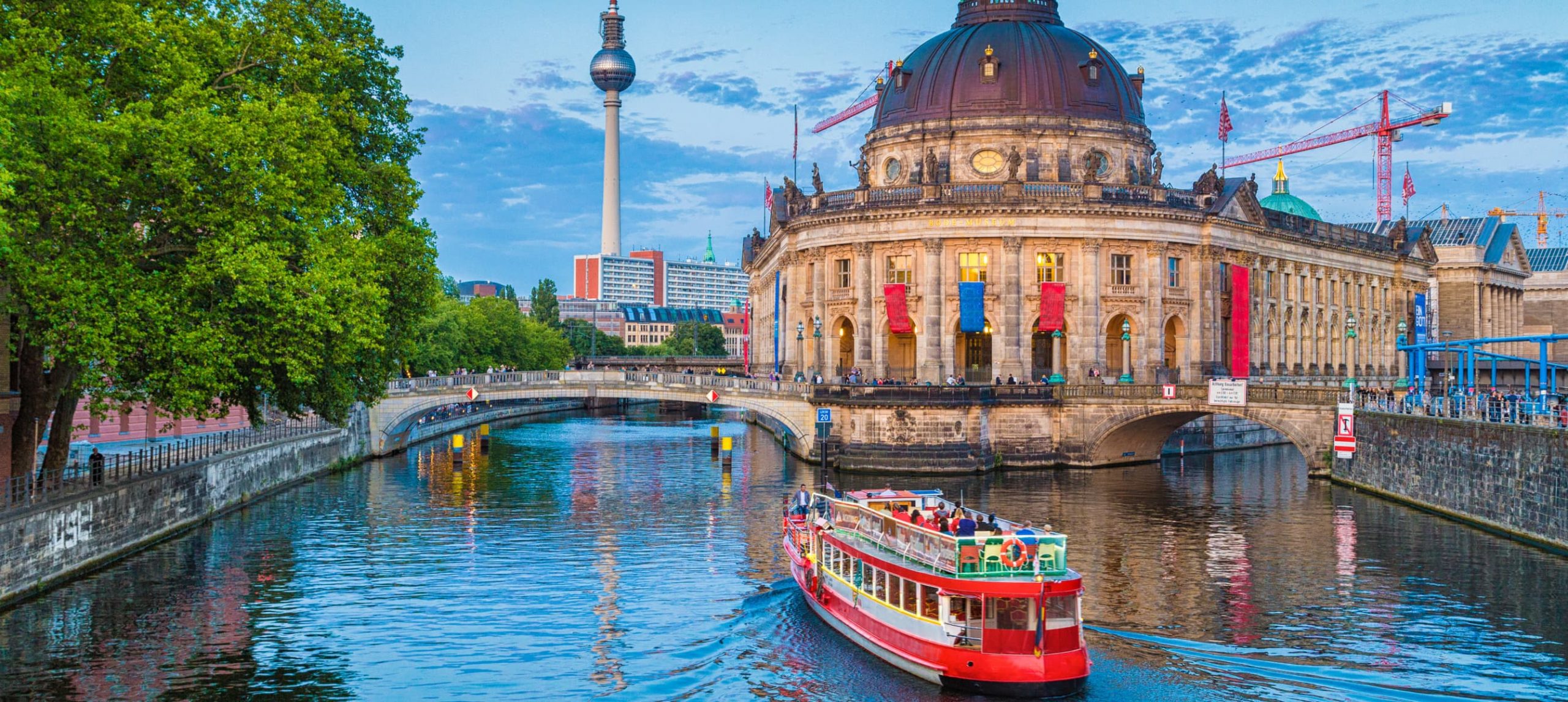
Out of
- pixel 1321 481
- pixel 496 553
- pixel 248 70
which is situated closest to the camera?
pixel 248 70

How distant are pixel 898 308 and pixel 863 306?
300 centimetres

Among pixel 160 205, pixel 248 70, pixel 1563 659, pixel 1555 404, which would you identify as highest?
pixel 248 70

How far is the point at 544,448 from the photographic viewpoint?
94.2 m

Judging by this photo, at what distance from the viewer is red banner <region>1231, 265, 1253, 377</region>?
9375cm

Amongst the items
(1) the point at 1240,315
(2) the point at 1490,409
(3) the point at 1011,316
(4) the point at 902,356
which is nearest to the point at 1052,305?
(3) the point at 1011,316

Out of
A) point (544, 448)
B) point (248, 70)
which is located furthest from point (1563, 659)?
point (544, 448)

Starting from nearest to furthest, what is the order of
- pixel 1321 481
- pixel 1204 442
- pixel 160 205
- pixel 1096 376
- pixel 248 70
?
1. pixel 160 205
2. pixel 248 70
3. pixel 1321 481
4. pixel 1096 376
5. pixel 1204 442

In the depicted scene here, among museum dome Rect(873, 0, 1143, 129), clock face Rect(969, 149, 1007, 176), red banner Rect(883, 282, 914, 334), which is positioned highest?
museum dome Rect(873, 0, 1143, 129)

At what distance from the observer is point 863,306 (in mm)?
89438

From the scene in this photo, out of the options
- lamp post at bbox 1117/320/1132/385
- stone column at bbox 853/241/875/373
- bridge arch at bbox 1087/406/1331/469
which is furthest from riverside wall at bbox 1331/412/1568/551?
stone column at bbox 853/241/875/373

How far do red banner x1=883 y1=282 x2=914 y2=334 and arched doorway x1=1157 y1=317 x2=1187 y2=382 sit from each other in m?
17.1

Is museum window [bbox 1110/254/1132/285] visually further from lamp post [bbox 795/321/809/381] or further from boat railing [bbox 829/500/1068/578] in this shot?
boat railing [bbox 829/500/1068/578]

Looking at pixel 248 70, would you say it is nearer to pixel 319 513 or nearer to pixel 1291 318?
pixel 319 513

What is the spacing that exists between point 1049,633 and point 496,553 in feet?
78.1
